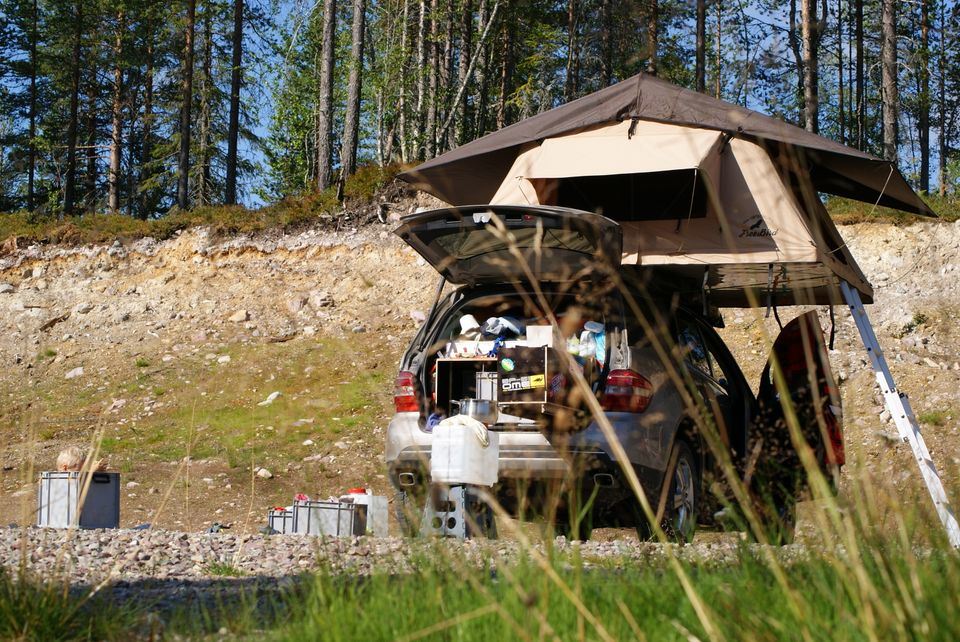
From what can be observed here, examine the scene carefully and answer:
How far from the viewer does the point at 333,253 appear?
20.6m

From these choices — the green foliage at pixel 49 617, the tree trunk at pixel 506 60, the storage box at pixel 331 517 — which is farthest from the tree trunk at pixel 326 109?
the green foliage at pixel 49 617

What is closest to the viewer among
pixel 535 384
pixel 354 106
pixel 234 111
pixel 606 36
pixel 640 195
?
pixel 535 384

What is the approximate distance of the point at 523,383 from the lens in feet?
20.2

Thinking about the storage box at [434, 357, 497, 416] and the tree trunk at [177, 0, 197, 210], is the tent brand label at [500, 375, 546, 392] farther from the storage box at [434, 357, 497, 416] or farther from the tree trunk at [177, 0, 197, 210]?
the tree trunk at [177, 0, 197, 210]

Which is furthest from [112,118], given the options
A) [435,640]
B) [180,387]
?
[435,640]

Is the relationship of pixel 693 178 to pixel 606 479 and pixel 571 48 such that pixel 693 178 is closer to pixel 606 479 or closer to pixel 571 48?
pixel 606 479

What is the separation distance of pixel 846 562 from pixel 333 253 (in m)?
18.6

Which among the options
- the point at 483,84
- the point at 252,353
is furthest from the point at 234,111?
the point at 252,353

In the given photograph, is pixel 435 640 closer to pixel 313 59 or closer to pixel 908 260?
pixel 908 260

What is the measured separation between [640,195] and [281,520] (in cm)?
421

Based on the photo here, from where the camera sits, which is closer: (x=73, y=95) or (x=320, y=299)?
(x=320, y=299)

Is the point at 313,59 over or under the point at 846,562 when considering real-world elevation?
over

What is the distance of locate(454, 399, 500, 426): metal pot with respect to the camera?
20.9ft

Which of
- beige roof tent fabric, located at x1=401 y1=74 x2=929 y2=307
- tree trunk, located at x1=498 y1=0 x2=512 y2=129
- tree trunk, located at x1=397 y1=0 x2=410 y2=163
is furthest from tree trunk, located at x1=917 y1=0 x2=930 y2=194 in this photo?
beige roof tent fabric, located at x1=401 y1=74 x2=929 y2=307
